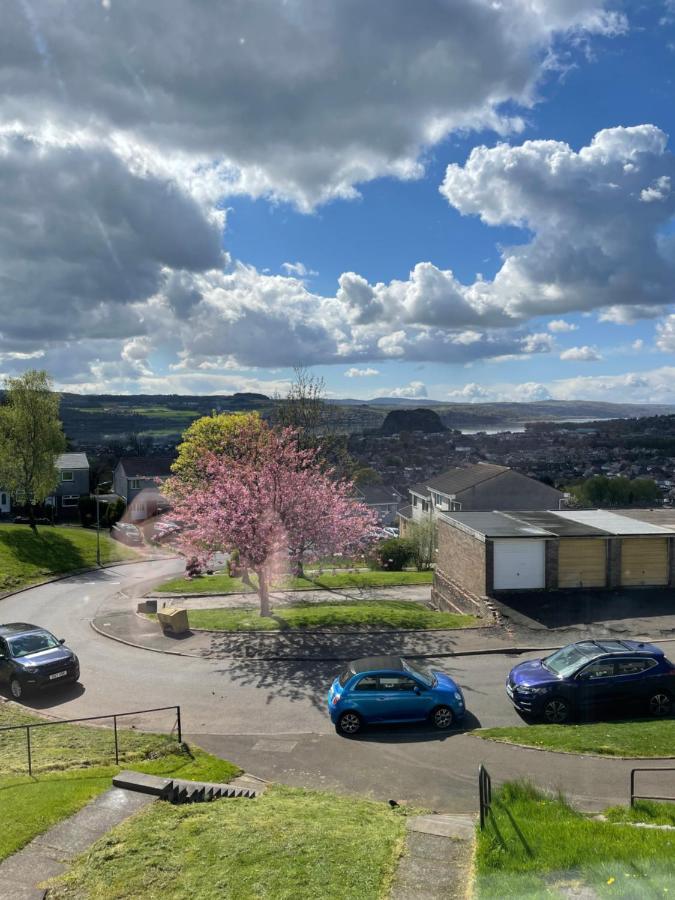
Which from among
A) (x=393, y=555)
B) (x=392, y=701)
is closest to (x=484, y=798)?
(x=392, y=701)

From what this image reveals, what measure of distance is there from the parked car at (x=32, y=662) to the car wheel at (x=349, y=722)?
8.58m

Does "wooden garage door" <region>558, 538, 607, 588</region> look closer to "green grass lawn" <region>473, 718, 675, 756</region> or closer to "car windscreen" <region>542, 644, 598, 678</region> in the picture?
"car windscreen" <region>542, 644, 598, 678</region>

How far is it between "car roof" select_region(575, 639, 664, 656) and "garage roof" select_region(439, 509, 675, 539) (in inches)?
406

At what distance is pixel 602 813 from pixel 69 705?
1348cm

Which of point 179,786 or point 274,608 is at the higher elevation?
point 179,786

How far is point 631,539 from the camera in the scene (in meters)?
27.0

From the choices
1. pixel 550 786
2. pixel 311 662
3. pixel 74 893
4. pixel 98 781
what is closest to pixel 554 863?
pixel 550 786

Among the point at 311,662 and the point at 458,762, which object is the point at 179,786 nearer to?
the point at 458,762

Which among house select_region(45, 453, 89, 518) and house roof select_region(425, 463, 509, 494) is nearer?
house roof select_region(425, 463, 509, 494)

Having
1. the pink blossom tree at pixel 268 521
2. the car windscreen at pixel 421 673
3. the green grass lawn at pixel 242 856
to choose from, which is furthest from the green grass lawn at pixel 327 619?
the green grass lawn at pixel 242 856

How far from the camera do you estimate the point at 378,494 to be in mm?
81250

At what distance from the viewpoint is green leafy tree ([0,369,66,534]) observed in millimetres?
48938

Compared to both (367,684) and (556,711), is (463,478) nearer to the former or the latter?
(556,711)

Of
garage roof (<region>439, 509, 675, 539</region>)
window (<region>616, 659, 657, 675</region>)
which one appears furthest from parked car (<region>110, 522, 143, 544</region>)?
window (<region>616, 659, 657, 675</region>)
